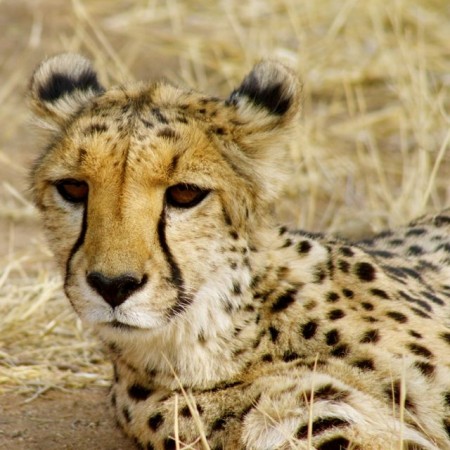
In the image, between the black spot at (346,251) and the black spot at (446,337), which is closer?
the black spot at (446,337)

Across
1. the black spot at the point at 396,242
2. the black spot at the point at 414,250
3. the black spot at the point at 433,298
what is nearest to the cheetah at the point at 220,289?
the black spot at the point at 433,298

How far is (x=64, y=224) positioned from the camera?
3.07m

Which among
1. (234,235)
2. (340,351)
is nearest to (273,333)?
(340,351)

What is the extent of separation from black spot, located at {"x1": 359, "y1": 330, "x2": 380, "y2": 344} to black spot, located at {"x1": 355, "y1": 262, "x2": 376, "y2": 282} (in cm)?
19

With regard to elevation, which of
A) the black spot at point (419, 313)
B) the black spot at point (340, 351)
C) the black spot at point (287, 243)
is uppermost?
the black spot at point (287, 243)

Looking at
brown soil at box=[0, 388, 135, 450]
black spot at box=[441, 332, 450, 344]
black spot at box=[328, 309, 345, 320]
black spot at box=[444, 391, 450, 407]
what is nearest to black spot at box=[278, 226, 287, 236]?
black spot at box=[328, 309, 345, 320]

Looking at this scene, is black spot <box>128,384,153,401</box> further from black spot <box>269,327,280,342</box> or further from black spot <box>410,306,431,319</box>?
black spot <box>410,306,431,319</box>

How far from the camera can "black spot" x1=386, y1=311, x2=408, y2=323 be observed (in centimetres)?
322

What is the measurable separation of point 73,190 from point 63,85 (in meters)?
0.47

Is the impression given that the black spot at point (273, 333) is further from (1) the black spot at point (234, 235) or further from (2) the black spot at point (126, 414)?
(2) the black spot at point (126, 414)

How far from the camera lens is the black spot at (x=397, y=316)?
3.22m

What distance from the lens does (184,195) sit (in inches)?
118

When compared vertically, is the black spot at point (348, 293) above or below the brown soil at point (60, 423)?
above

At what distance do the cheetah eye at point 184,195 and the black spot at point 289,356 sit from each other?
0.46m
